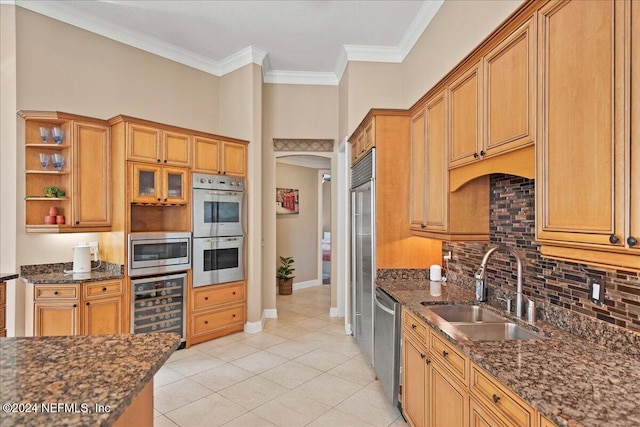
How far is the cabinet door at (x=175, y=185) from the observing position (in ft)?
12.8

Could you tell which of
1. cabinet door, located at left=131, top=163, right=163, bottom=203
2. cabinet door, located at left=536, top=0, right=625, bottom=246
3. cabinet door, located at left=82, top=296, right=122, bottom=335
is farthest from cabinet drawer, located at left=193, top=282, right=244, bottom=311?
cabinet door, located at left=536, top=0, right=625, bottom=246

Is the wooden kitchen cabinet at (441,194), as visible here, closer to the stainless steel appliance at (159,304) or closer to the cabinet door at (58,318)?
the stainless steel appliance at (159,304)

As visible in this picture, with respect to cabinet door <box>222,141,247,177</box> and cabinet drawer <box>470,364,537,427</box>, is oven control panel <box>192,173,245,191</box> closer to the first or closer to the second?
cabinet door <box>222,141,247,177</box>

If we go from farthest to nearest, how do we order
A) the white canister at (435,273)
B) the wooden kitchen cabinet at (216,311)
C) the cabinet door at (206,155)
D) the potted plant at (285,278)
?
the potted plant at (285,278) → the cabinet door at (206,155) → the wooden kitchen cabinet at (216,311) → the white canister at (435,273)

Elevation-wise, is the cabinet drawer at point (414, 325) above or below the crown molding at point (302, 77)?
below

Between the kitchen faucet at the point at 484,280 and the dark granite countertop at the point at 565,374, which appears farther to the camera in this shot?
the kitchen faucet at the point at 484,280

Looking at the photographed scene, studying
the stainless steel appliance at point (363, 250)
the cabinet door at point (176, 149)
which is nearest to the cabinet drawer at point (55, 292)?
the cabinet door at point (176, 149)

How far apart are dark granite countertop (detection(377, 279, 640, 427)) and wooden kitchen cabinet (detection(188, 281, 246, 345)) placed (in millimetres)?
3009

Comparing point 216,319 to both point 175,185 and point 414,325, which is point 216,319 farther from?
point 414,325

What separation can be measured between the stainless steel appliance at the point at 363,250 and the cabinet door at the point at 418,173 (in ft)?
1.14

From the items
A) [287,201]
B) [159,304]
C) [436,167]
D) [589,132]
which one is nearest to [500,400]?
[589,132]

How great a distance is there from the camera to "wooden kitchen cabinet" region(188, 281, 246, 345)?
4027 mm

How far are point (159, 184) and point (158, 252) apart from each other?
74cm

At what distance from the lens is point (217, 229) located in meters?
4.25
